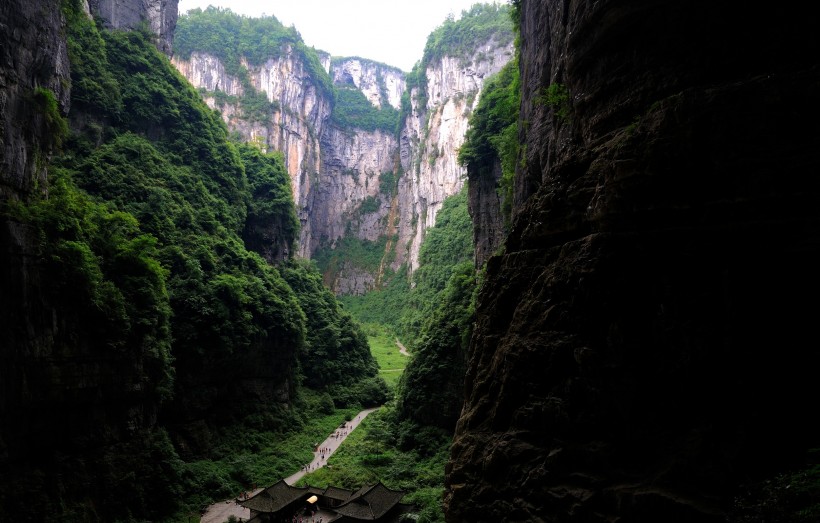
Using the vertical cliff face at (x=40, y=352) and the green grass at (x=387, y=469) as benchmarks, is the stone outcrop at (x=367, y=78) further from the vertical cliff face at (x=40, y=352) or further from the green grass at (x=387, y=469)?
the vertical cliff face at (x=40, y=352)

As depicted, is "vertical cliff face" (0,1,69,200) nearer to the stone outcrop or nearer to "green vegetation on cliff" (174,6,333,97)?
"green vegetation on cliff" (174,6,333,97)

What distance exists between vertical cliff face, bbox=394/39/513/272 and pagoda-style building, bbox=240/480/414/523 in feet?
206

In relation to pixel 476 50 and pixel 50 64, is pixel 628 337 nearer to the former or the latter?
pixel 50 64

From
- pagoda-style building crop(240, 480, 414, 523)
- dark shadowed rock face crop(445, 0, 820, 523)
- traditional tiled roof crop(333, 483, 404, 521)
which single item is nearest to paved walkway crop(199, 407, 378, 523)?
pagoda-style building crop(240, 480, 414, 523)

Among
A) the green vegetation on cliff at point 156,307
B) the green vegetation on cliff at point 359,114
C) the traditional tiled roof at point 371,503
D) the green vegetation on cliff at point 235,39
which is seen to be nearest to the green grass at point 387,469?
the traditional tiled roof at point 371,503

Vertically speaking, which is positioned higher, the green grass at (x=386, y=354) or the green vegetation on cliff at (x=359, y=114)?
the green vegetation on cliff at (x=359, y=114)

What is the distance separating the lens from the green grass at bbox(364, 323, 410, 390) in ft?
174

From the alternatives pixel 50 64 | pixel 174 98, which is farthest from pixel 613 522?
pixel 174 98

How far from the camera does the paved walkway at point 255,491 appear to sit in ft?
72.9

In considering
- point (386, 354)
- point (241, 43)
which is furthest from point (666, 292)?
point (241, 43)

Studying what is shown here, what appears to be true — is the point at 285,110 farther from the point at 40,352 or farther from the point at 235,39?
the point at 40,352

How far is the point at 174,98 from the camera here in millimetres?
43906

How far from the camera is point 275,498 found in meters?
22.0

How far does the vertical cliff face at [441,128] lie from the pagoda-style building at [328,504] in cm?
6285
